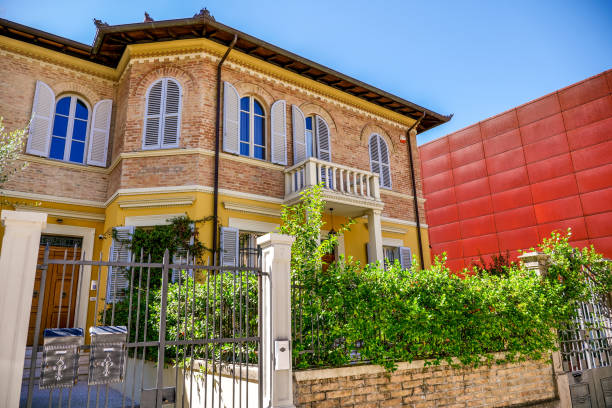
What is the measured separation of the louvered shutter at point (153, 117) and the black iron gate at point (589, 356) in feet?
32.2

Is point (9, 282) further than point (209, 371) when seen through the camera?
No

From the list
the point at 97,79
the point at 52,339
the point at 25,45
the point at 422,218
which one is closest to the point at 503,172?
the point at 422,218

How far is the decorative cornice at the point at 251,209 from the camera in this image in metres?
10.7

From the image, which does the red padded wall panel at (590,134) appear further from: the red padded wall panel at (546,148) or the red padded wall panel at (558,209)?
the red padded wall panel at (558,209)

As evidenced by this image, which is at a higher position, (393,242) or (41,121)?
(41,121)

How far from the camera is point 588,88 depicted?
75.3 feet

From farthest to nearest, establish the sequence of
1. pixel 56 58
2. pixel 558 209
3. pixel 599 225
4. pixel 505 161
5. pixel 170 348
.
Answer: pixel 505 161
pixel 558 209
pixel 599 225
pixel 56 58
pixel 170 348

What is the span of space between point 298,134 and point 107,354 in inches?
375

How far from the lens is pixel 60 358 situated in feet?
12.5

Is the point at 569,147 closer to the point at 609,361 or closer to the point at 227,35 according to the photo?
the point at 609,361

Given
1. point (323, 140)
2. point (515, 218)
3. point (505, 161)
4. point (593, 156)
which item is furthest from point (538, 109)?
point (323, 140)

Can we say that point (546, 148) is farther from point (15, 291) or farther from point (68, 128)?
point (15, 291)

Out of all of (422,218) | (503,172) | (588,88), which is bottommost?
(422,218)

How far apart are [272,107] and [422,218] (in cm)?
652
